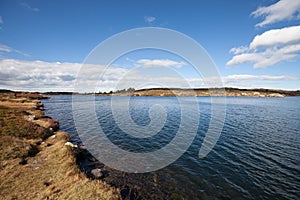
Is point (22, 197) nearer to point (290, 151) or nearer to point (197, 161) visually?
point (197, 161)

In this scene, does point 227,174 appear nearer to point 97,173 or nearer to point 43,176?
point 97,173

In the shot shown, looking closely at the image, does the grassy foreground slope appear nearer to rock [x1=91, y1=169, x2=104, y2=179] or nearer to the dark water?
rock [x1=91, y1=169, x2=104, y2=179]

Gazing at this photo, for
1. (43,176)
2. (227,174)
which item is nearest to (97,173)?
(43,176)

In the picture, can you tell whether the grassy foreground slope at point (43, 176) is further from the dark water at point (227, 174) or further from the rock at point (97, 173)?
the dark water at point (227, 174)

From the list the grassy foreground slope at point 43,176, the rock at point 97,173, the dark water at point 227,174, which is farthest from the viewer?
the rock at point 97,173

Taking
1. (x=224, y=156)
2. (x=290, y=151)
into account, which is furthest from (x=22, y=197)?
(x=290, y=151)

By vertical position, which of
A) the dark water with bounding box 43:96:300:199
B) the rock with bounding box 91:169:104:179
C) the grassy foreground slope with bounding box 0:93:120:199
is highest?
the grassy foreground slope with bounding box 0:93:120:199

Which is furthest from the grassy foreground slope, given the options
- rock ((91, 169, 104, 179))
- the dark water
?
the dark water

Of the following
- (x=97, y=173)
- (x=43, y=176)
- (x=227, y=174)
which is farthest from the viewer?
(x=227, y=174)

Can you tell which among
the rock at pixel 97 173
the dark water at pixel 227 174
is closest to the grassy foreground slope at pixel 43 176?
the rock at pixel 97 173

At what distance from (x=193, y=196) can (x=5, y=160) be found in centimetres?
1518

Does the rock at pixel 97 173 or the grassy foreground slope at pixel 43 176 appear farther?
the rock at pixel 97 173

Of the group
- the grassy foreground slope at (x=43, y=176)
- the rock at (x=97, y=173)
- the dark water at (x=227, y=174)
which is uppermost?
the grassy foreground slope at (x=43, y=176)

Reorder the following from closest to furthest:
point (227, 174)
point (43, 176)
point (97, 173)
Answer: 1. point (43, 176)
2. point (97, 173)
3. point (227, 174)
